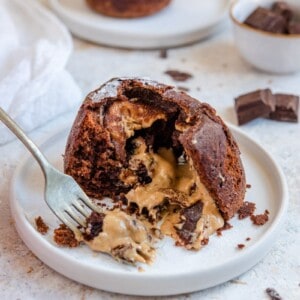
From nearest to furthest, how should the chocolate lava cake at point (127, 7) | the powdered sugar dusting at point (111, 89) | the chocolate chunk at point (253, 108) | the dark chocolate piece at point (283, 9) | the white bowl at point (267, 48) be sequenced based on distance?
the powdered sugar dusting at point (111, 89) < the chocolate chunk at point (253, 108) < the white bowl at point (267, 48) < the dark chocolate piece at point (283, 9) < the chocolate lava cake at point (127, 7)

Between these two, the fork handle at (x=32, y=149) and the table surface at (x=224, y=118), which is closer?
the table surface at (x=224, y=118)

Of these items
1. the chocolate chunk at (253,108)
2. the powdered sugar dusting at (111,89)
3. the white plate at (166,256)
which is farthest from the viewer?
the chocolate chunk at (253,108)

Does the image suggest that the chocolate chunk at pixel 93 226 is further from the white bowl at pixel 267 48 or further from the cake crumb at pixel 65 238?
the white bowl at pixel 267 48

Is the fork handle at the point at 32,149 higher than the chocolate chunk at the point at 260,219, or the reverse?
the fork handle at the point at 32,149

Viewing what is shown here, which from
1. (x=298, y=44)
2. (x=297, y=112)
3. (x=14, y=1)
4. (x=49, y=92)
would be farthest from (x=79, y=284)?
(x=14, y=1)

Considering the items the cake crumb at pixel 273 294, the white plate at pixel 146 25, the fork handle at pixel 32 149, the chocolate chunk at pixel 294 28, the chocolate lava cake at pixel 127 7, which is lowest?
the white plate at pixel 146 25


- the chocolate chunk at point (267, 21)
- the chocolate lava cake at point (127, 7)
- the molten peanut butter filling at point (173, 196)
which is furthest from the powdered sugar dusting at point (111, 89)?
the chocolate lava cake at point (127, 7)

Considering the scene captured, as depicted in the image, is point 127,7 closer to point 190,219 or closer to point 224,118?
point 224,118

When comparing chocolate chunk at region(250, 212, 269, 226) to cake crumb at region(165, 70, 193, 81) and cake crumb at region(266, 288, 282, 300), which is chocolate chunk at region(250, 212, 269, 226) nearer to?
cake crumb at region(266, 288, 282, 300)
